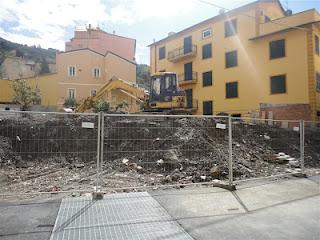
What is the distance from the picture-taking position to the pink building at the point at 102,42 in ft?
174

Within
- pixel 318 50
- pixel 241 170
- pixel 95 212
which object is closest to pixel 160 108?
pixel 241 170

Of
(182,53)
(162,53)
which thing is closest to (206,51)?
(182,53)

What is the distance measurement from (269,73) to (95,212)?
2538 cm

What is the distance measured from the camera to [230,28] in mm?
31984

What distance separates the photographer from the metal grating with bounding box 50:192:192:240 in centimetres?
466

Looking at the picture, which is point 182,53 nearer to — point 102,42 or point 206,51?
point 206,51

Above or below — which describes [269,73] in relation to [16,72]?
below

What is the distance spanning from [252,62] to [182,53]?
357 inches

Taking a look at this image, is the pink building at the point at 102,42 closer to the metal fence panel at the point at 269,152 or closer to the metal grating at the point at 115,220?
the metal fence panel at the point at 269,152

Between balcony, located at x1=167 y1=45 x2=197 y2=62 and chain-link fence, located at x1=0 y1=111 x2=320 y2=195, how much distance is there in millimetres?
22657

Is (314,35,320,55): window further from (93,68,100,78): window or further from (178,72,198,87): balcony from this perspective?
(93,68,100,78): window

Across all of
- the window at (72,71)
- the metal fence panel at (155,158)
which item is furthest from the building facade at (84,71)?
the metal fence panel at (155,158)

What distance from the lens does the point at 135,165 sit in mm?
10703

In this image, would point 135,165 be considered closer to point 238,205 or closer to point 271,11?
point 238,205
